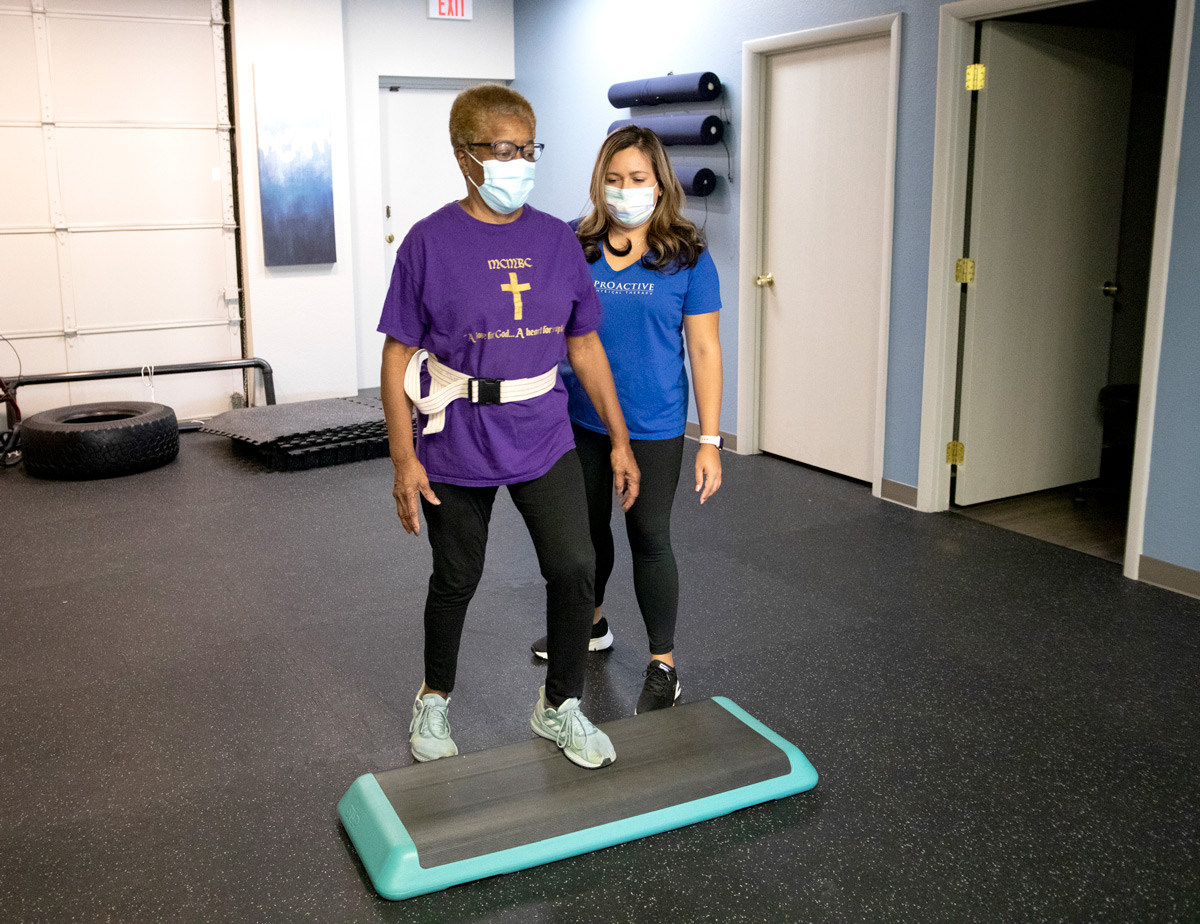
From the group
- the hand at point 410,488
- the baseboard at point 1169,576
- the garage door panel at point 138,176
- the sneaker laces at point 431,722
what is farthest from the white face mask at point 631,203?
the garage door panel at point 138,176

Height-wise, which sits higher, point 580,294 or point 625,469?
point 580,294

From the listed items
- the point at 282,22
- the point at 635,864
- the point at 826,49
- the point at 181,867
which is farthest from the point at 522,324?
the point at 282,22

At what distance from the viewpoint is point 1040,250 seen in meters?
4.68

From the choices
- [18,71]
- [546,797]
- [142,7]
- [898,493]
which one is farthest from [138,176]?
[546,797]

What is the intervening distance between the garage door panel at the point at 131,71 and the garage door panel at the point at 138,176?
10 cm

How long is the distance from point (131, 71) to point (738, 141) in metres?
3.36

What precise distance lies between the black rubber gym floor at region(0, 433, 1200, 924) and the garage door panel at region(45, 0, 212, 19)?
2.91 meters

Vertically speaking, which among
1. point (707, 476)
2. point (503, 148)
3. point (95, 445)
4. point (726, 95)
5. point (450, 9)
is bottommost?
point (95, 445)

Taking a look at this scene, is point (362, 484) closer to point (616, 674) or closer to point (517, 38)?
point (616, 674)

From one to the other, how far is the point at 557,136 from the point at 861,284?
2.78 m

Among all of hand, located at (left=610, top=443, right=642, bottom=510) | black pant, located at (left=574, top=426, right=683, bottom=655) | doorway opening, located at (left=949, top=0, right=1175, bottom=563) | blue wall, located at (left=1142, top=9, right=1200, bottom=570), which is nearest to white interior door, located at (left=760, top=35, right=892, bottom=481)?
doorway opening, located at (left=949, top=0, right=1175, bottom=563)

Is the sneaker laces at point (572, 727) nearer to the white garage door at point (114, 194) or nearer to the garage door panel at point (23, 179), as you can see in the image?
the white garage door at point (114, 194)

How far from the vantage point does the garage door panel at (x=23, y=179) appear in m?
5.98

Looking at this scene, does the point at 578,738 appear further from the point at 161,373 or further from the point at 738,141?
the point at 161,373
